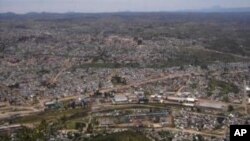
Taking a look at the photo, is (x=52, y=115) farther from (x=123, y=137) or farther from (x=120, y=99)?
(x=123, y=137)

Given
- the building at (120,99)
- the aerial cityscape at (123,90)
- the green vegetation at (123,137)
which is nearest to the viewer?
the green vegetation at (123,137)

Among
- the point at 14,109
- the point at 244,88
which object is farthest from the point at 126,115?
the point at 244,88

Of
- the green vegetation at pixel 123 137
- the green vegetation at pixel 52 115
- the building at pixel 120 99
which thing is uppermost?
the green vegetation at pixel 123 137

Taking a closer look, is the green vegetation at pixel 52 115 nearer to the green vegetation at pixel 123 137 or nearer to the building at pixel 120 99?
the building at pixel 120 99

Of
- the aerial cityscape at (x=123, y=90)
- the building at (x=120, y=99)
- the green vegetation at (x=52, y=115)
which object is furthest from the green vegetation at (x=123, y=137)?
the building at (x=120, y=99)

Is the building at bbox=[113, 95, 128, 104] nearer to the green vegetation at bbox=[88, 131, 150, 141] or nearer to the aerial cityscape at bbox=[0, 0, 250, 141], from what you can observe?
the aerial cityscape at bbox=[0, 0, 250, 141]

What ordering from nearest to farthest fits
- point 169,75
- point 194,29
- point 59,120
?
1. point 59,120
2. point 169,75
3. point 194,29

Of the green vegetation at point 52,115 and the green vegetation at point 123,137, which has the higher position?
the green vegetation at point 123,137

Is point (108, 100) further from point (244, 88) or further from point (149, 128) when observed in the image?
point (244, 88)

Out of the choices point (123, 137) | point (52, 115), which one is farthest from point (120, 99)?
point (123, 137)
